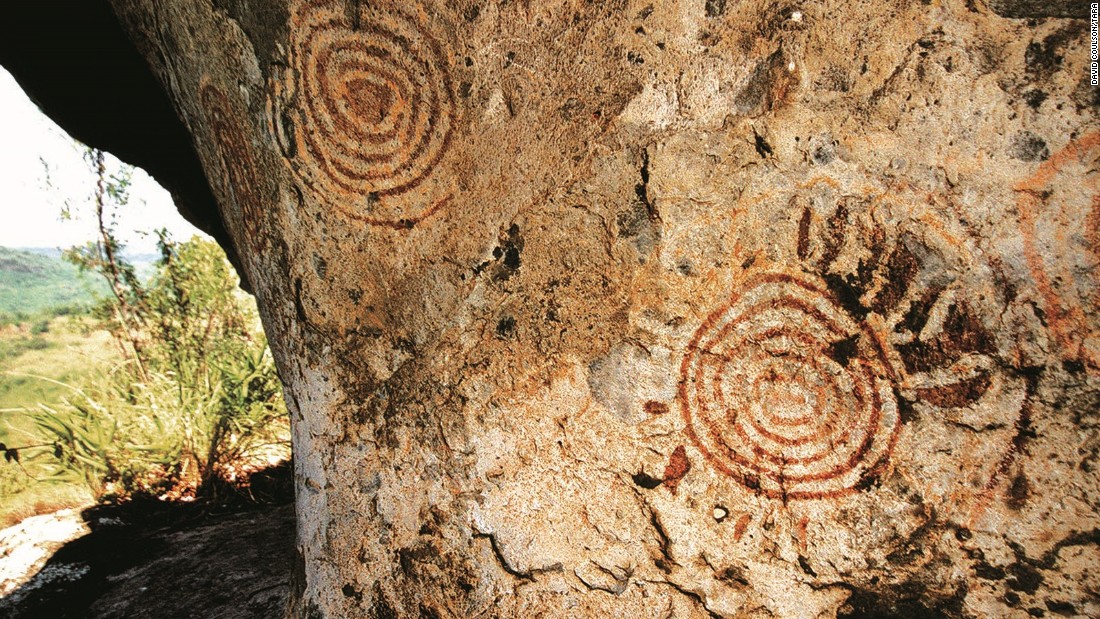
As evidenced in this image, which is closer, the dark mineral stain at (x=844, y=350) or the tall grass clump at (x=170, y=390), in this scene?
the dark mineral stain at (x=844, y=350)

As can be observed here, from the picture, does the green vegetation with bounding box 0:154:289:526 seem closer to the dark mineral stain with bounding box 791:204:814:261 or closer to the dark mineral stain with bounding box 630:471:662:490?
the dark mineral stain with bounding box 630:471:662:490

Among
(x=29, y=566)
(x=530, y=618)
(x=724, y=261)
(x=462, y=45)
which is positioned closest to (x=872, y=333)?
(x=724, y=261)

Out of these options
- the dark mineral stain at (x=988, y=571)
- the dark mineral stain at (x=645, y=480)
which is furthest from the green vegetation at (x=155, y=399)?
the dark mineral stain at (x=988, y=571)

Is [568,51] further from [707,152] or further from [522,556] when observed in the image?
[522,556]

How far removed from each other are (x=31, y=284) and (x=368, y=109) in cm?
2160

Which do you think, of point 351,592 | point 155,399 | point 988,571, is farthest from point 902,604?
point 155,399

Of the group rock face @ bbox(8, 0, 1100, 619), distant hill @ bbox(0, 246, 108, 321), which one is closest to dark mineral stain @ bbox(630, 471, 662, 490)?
rock face @ bbox(8, 0, 1100, 619)

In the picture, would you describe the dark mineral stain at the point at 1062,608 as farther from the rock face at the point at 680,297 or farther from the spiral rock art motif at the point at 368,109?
the spiral rock art motif at the point at 368,109

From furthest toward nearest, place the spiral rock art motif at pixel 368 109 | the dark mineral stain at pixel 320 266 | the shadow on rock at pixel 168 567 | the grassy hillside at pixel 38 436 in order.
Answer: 1. the grassy hillside at pixel 38 436
2. the shadow on rock at pixel 168 567
3. the dark mineral stain at pixel 320 266
4. the spiral rock art motif at pixel 368 109

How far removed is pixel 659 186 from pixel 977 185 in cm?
53

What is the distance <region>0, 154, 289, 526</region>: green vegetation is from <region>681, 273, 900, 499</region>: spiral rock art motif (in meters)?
2.42

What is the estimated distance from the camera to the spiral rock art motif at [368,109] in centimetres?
134

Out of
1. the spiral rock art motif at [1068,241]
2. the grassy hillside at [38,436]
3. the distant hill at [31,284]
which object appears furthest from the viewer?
the distant hill at [31,284]

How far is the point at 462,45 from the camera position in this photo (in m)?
1.33
